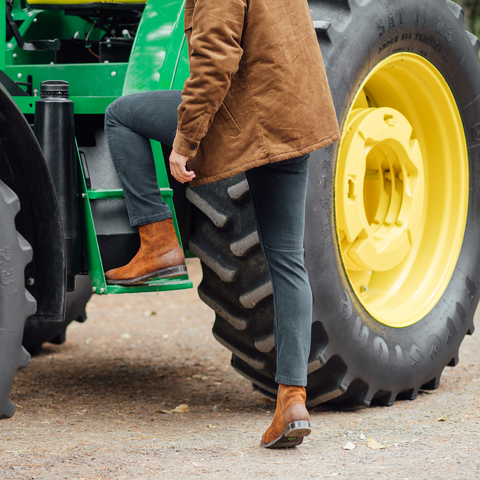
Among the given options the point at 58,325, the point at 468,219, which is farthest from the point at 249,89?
the point at 58,325

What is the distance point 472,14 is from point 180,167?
27.8 ft

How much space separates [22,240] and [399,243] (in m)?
1.64

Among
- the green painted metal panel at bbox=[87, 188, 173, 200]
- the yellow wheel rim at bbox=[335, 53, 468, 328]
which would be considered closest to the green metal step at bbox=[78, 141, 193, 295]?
the green painted metal panel at bbox=[87, 188, 173, 200]

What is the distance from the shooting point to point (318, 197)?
106 inches

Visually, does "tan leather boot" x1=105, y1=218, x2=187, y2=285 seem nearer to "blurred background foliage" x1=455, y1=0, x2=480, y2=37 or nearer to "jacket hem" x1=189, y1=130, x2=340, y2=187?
"jacket hem" x1=189, y1=130, x2=340, y2=187

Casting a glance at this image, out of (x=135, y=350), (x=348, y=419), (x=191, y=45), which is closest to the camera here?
(x=191, y=45)

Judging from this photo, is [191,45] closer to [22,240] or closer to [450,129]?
[22,240]

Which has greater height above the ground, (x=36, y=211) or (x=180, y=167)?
(x=180, y=167)

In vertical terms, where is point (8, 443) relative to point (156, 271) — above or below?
below

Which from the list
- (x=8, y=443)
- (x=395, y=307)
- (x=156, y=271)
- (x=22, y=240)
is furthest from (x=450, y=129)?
(x=8, y=443)

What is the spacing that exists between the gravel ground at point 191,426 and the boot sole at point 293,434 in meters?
0.04

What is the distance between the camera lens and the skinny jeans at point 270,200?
Answer: 2.37 metres

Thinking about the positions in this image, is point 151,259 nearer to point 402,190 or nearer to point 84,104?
point 84,104

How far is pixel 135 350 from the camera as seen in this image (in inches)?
175
